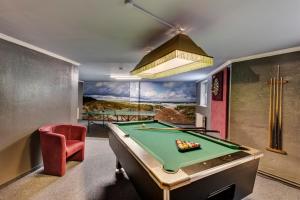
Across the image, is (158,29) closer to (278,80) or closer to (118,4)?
(118,4)

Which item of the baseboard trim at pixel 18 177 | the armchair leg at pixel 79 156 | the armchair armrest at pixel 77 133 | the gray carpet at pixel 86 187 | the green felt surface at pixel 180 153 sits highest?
the green felt surface at pixel 180 153

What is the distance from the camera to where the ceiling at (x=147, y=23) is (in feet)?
5.01

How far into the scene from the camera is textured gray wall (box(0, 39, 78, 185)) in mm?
2475

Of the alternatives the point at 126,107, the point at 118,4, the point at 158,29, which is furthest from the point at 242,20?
the point at 126,107

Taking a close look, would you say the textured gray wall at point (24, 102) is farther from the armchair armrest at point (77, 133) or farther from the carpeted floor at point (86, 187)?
the armchair armrest at point (77, 133)

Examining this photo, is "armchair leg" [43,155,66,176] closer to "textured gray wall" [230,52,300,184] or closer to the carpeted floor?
the carpeted floor

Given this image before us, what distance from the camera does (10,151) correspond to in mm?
2555

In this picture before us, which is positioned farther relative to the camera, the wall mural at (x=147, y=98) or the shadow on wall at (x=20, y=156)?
the wall mural at (x=147, y=98)

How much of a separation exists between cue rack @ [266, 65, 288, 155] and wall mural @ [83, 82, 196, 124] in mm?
5271

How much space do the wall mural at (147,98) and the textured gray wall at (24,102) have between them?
4778 mm

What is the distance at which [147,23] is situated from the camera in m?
1.90

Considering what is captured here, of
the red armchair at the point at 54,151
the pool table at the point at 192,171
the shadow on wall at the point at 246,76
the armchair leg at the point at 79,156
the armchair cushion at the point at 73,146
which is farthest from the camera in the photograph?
the armchair leg at the point at 79,156

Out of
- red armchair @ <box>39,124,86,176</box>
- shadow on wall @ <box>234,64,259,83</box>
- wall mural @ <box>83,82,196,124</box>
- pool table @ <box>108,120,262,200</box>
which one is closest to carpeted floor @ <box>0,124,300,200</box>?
red armchair @ <box>39,124,86,176</box>

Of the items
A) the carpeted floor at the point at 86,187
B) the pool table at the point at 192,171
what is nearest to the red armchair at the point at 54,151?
the carpeted floor at the point at 86,187
